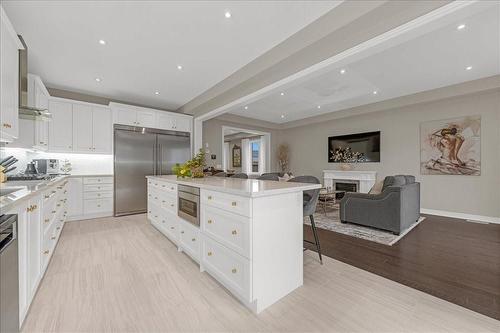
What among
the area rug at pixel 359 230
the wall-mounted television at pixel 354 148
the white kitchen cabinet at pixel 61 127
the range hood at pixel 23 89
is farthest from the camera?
the wall-mounted television at pixel 354 148

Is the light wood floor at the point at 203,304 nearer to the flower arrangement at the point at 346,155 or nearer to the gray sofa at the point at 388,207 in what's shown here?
the gray sofa at the point at 388,207

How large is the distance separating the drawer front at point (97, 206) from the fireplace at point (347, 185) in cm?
618

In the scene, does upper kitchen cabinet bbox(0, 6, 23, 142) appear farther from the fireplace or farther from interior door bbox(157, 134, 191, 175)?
the fireplace

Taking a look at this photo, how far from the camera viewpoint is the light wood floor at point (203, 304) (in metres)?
1.44

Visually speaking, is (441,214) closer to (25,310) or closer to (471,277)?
(471,277)

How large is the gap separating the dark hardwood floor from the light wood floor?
0.61 feet

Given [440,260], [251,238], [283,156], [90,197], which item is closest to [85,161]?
[90,197]

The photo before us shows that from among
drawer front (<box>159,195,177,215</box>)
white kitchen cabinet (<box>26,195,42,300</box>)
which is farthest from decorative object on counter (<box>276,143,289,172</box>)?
white kitchen cabinet (<box>26,195,42,300</box>)

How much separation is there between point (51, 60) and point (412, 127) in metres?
7.44

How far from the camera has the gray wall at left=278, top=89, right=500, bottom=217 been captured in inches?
164

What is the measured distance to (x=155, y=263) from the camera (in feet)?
7.69

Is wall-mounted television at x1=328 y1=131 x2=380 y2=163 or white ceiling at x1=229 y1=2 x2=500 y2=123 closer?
white ceiling at x1=229 y1=2 x2=500 y2=123

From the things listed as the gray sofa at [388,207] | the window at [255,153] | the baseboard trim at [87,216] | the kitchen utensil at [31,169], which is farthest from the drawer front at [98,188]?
the window at [255,153]

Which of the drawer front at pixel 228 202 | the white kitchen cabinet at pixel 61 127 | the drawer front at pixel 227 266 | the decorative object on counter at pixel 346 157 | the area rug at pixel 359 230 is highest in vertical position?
the white kitchen cabinet at pixel 61 127
